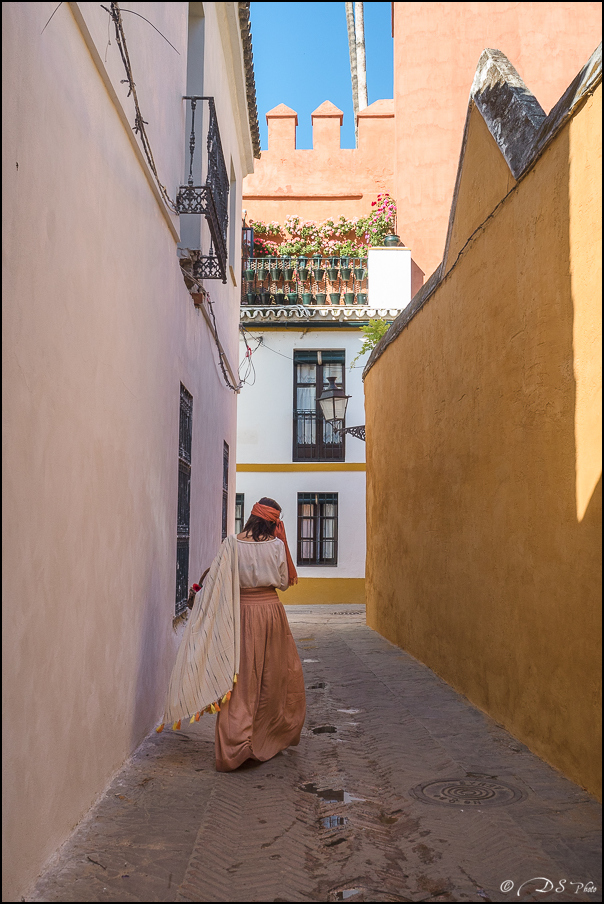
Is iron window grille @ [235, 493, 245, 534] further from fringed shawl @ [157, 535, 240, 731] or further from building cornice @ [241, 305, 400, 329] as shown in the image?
fringed shawl @ [157, 535, 240, 731]

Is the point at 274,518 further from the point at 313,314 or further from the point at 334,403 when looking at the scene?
the point at 313,314

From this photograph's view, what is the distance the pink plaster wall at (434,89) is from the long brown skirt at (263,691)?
15708 mm

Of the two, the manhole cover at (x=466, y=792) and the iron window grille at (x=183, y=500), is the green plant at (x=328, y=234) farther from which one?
the manhole cover at (x=466, y=792)

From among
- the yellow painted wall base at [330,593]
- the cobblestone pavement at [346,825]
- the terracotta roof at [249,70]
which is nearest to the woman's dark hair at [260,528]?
the cobblestone pavement at [346,825]

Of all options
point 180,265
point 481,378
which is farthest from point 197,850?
point 180,265

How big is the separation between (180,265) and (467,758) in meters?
4.44

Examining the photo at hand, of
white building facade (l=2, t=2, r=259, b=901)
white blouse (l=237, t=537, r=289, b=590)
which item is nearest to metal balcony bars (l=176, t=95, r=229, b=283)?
white building facade (l=2, t=2, r=259, b=901)

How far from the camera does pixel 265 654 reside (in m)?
5.25

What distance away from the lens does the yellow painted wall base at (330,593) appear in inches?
719

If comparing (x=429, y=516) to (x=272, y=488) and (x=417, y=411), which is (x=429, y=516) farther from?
(x=272, y=488)

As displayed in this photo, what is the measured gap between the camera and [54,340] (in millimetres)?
3285

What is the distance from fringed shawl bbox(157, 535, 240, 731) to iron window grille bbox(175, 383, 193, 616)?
1669 mm

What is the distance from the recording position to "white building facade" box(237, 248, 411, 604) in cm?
1844

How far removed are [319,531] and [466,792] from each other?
14440 millimetres
